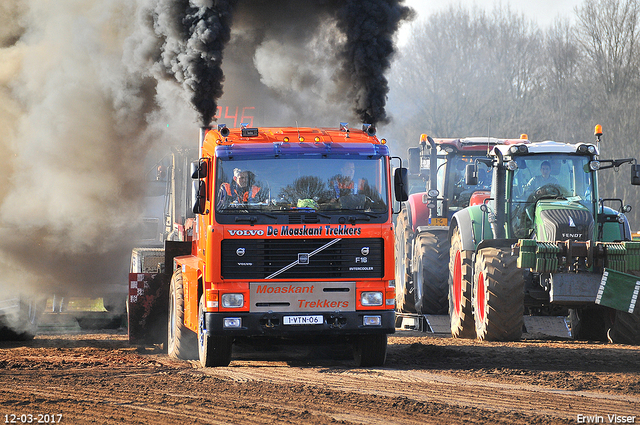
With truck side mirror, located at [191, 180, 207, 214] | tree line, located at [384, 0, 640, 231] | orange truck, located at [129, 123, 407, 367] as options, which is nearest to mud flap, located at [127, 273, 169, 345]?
orange truck, located at [129, 123, 407, 367]

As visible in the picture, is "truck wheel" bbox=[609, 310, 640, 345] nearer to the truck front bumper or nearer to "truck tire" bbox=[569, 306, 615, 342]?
"truck tire" bbox=[569, 306, 615, 342]

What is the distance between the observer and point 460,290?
42.8 feet

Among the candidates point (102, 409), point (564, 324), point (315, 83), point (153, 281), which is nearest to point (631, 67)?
point (315, 83)

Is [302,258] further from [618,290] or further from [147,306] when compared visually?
[147,306]

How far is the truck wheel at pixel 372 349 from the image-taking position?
394 inches

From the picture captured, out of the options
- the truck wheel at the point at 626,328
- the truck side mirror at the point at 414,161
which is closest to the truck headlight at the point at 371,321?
the truck wheel at the point at 626,328

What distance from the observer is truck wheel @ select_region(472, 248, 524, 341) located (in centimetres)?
1127

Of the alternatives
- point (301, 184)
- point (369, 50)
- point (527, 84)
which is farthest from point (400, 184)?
point (527, 84)

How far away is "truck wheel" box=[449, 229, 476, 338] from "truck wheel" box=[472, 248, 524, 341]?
Result: 919 mm

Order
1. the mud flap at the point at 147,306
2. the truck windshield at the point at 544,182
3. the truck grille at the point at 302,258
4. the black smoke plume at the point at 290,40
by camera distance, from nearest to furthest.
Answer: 1. the truck grille at the point at 302,258
2. the truck windshield at the point at 544,182
3. the mud flap at the point at 147,306
4. the black smoke plume at the point at 290,40

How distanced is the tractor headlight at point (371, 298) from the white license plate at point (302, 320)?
0.54m

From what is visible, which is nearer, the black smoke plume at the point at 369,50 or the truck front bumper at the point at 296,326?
the truck front bumper at the point at 296,326

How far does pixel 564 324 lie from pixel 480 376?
13.6 ft

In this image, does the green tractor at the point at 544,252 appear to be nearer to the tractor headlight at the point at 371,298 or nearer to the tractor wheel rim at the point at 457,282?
the tractor wheel rim at the point at 457,282
